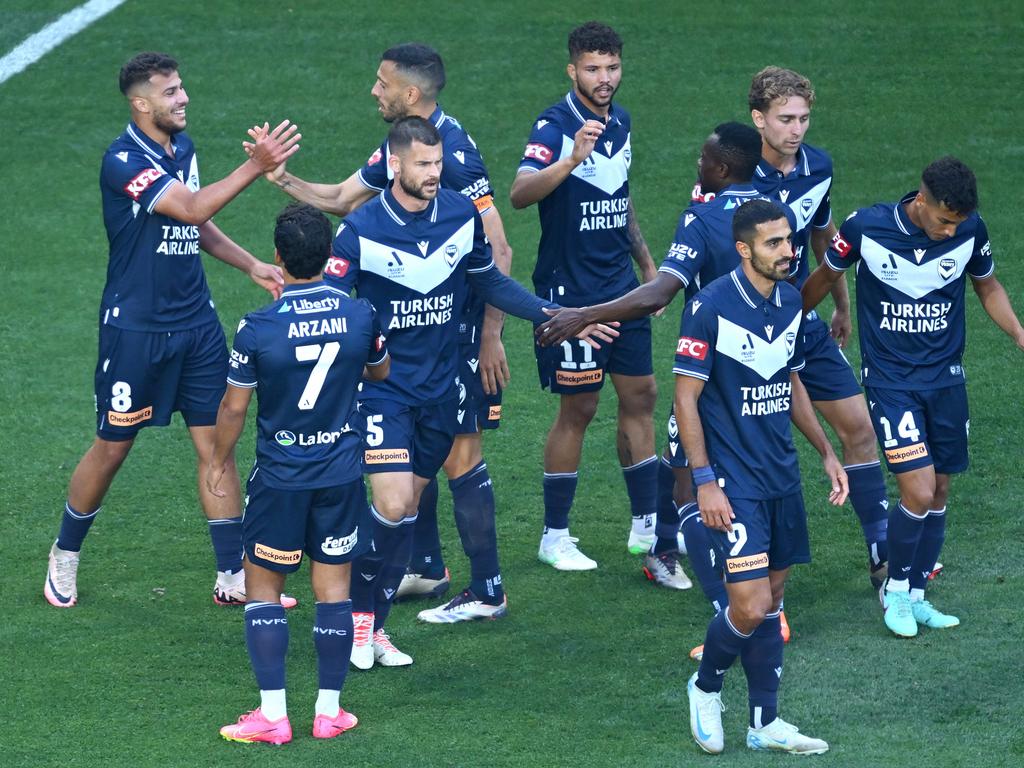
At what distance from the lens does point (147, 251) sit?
25.6 ft

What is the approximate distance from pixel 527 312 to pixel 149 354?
1.86 meters

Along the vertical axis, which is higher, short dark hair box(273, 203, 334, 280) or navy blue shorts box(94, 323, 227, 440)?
short dark hair box(273, 203, 334, 280)

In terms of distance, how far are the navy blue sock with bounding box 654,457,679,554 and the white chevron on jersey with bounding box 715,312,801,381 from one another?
1.97 metres

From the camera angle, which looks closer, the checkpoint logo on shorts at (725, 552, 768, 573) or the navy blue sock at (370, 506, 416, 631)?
the checkpoint logo on shorts at (725, 552, 768, 573)

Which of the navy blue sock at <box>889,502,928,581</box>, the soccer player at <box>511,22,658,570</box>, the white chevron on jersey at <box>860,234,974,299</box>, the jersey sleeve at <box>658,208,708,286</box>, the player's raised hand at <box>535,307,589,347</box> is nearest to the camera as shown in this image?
the jersey sleeve at <box>658,208,708,286</box>

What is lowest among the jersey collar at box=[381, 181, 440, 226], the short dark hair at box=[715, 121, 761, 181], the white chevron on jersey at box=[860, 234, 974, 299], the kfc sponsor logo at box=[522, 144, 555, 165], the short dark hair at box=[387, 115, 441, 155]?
the white chevron on jersey at box=[860, 234, 974, 299]

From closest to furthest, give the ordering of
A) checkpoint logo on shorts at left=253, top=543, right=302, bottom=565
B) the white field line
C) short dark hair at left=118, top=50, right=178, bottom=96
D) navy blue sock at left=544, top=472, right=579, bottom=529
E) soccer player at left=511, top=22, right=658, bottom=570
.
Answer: checkpoint logo on shorts at left=253, top=543, right=302, bottom=565, short dark hair at left=118, top=50, right=178, bottom=96, soccer player at left=511, top=22, right=658, bottom=570, navy blue sock at left=544, top=472, right=579, bottom=529, the white field line

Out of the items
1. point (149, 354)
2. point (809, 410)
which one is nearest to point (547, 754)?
point (809, 410)

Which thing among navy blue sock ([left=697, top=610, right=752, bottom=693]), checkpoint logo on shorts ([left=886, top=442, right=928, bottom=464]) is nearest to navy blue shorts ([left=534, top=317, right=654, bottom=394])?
checkpoint logo on shorts ([left=886, top=442, right=928, bottom=464])

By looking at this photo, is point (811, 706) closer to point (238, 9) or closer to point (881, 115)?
point (881, 115)

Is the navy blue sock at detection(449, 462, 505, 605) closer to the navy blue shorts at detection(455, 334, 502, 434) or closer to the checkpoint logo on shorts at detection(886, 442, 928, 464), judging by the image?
the navy blue shorts at detection(455, 334, 502, 434)

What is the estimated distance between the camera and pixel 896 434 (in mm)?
7582

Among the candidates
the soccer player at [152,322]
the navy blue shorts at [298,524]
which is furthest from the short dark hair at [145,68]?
the navy blue shorts at [298,524]

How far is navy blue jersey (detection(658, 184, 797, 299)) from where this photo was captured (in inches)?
283
